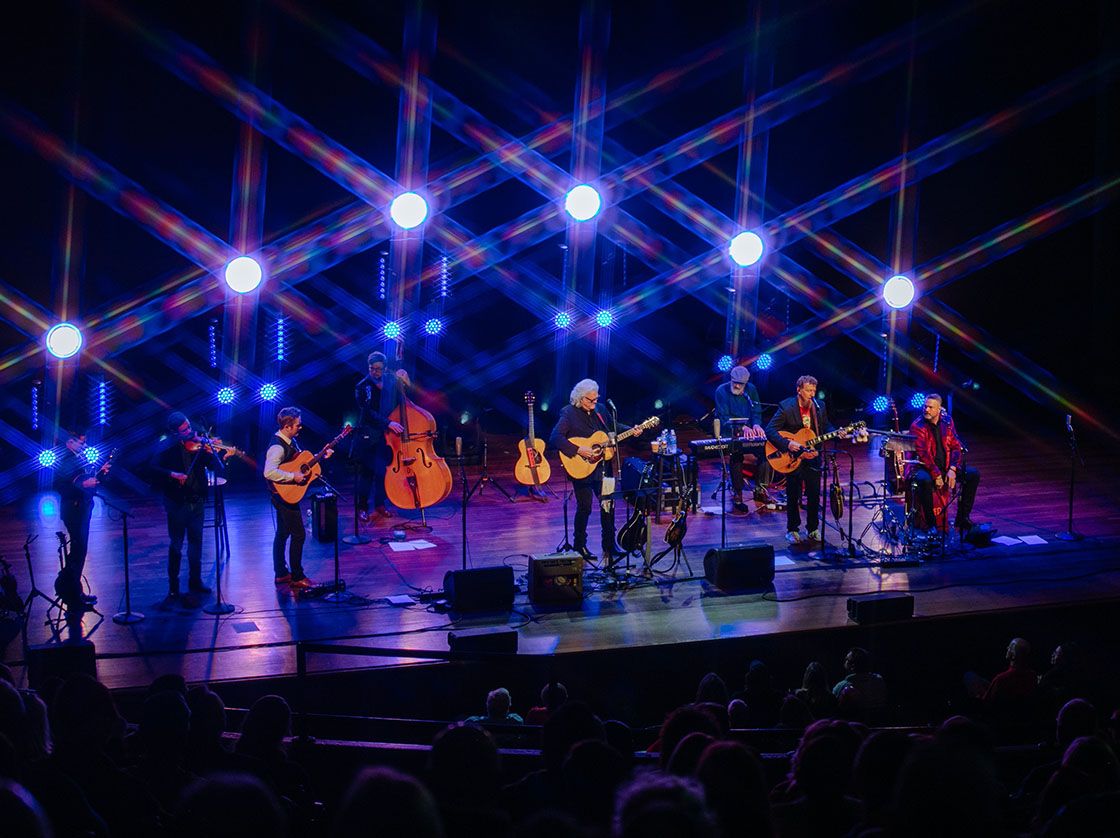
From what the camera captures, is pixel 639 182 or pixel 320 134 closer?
pixel 320 134

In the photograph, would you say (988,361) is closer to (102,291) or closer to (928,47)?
(928,47)

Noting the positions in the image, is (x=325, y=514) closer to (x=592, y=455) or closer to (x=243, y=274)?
(x=592, y=455)

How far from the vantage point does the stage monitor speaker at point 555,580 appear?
9.78m

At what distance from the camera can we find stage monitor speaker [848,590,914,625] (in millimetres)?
9102

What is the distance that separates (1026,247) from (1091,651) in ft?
35.2

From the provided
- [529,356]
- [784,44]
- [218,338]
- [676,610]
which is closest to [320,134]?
[218,338]

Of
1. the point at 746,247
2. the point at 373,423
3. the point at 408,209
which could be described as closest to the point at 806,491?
the point at 373,423

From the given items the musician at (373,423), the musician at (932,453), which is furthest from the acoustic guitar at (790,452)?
the musician at (373,423)

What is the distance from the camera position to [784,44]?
16609mm

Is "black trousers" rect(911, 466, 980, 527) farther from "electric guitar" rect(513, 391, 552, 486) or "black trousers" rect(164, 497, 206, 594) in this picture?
"black trousers" rect(164, 497, 206, 594)

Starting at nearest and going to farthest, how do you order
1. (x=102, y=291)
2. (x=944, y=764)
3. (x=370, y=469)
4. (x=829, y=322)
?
(x=944, y=764), (x=370, y=469), (x=102, y=291), (x=829, y=322)

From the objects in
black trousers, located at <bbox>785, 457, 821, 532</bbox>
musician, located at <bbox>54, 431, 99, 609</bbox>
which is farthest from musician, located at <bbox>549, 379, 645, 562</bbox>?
musician, located at <bbox>54, 431, 99, 609</bbox>

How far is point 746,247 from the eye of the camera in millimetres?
16797

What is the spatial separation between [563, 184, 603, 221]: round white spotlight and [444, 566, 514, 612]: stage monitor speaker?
7364mm
